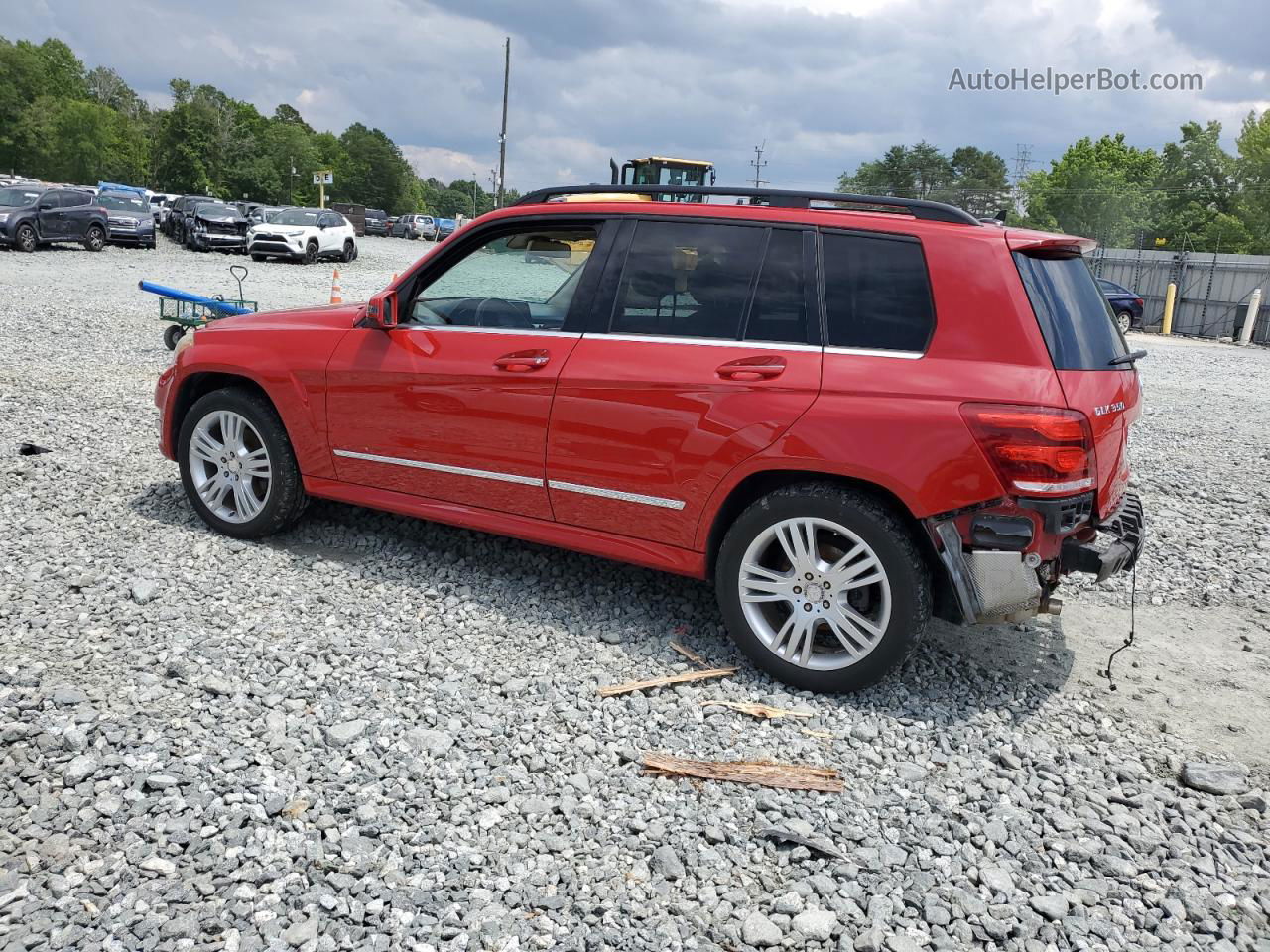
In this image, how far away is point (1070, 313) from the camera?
3799 mm

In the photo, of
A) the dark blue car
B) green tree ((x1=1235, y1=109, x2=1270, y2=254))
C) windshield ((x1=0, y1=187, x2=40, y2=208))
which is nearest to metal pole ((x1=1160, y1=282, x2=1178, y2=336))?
the dark blue car

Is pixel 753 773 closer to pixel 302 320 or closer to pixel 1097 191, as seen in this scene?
pixel 302 320

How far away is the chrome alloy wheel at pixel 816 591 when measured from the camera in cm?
383

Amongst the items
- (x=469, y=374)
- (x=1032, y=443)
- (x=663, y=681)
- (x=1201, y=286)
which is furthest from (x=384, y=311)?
(x=1201, y=286)

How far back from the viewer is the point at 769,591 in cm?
400

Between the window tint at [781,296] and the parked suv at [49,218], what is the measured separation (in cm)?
2803

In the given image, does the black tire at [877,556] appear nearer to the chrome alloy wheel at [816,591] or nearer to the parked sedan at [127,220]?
the chrome alloy wheel at [816,591]

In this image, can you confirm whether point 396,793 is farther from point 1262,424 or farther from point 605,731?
point 1262,424

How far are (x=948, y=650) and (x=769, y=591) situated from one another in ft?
3.55

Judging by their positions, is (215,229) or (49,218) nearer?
(49,218)

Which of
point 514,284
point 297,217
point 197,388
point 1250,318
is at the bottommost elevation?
point 197,388

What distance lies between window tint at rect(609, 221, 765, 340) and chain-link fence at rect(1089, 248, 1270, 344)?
31.2 metres

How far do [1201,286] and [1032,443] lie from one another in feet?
111

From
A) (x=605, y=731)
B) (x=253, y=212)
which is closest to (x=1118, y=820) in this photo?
(x=605, y=731)
